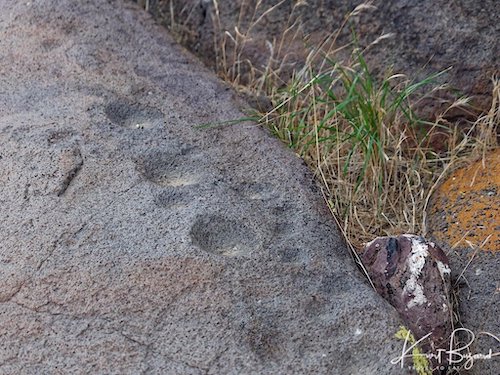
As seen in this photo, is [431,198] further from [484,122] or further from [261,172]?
[261,172]

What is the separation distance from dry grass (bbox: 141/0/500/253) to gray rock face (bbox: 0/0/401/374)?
132mm

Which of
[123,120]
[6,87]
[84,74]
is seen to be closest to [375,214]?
[123,120]

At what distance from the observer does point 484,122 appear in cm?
253

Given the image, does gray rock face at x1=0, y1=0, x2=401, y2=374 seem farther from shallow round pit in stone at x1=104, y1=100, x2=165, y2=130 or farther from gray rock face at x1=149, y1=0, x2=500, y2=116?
gray rock face at x1=149, y1=0, x2=500, y2=116

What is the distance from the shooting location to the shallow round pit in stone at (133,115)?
2.32 meters

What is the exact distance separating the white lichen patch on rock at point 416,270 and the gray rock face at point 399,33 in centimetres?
74

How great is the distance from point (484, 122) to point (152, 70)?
1.02 meters

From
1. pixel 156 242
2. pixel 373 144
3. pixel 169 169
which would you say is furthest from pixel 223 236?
pixel 373 144

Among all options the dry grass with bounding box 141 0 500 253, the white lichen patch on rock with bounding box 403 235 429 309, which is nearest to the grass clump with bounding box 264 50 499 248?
the dry grass with bounding box 141 0 500 253

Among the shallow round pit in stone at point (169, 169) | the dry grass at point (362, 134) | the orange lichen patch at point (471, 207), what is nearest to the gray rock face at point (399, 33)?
the dry grass at point (362, 134)

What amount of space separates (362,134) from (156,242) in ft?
2.49

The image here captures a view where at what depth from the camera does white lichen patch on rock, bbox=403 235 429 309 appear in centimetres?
194

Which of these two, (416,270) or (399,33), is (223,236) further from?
(399,33)

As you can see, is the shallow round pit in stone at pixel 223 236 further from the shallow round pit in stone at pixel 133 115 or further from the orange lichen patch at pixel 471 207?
the orange lichen patch at pixel 471 207
